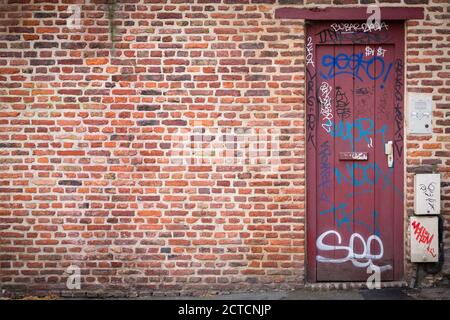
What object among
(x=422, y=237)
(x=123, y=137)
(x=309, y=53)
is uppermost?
(x=309, y=53)

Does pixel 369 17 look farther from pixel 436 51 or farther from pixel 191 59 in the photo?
pixel 191 59

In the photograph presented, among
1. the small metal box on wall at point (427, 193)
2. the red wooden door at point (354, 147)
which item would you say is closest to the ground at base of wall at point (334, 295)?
the red wooden door at point (354, 147)

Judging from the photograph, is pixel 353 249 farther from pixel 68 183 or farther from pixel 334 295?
pixel 68 183

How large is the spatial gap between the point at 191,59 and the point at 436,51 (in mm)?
2650

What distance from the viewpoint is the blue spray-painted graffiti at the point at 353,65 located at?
657 cm

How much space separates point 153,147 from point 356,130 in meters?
2.24

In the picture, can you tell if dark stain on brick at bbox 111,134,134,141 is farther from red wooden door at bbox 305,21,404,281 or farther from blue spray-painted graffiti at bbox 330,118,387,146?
blue spray-painted graffiti at bbox 330,118,387,146

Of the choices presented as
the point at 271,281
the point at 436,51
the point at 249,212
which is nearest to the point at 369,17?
the point at 436,51

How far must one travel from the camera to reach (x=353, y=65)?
21.6ft

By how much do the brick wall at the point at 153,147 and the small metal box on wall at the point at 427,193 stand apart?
12 centimetres

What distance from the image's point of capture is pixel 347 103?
657 centimetres

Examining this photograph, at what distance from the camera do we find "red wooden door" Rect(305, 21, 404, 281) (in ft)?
21.5

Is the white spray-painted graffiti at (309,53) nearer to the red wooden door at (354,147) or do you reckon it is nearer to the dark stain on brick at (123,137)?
the red wooden door at (354,147)

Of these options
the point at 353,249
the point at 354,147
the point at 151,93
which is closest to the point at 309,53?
the point at 354,147
